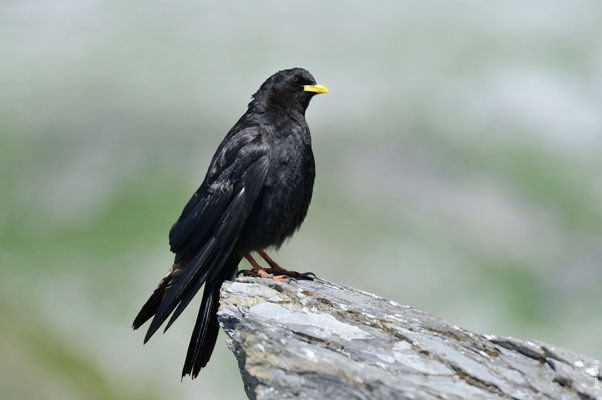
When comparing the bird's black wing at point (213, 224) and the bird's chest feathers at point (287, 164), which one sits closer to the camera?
the bird's black wing at point (213, 224)

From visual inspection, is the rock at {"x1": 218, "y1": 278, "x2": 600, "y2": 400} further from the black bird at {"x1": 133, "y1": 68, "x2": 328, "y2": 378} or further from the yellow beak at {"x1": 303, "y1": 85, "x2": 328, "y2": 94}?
the yellow beak at {"x1": 303, "y1": 85, "x2": 328, "y2": 94}

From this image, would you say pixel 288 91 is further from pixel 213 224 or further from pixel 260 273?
pixel 260 273

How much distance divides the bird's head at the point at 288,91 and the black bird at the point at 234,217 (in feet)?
1.51

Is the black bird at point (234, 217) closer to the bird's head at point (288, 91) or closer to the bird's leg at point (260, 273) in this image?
the bird's leg at point (260, 273)

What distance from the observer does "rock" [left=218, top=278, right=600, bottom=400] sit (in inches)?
184

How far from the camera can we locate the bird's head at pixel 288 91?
7898 millimetres

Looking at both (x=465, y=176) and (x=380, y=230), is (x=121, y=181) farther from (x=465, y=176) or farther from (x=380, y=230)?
(x=465, y=176)

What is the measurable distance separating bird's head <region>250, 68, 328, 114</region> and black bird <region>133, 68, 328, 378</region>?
46 cm

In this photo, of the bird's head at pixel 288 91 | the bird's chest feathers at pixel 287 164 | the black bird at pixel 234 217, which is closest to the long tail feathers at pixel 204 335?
the black bird at pixel 234 217

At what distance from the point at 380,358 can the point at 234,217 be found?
8.43 ft

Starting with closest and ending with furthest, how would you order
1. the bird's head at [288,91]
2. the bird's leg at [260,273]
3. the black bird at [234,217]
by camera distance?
the bird's leg at [260,273] → the black bird at [234,217] → the bird's head at [288,91]

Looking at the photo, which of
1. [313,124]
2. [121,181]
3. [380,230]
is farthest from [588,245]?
[121,181]

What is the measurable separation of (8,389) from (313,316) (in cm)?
2234

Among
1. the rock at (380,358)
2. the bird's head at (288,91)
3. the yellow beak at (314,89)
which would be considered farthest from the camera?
the yellow beak at (314,89)
